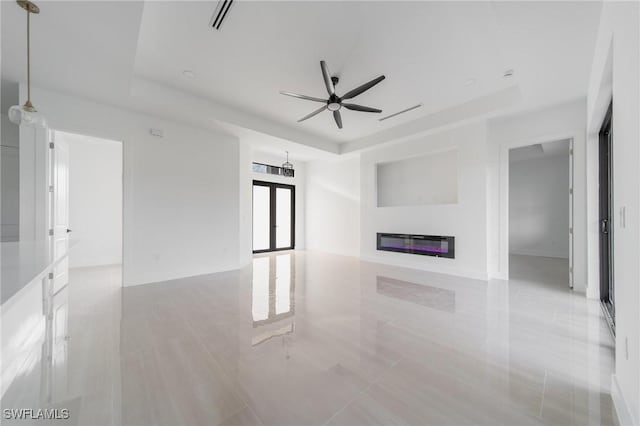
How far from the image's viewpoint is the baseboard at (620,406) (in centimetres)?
127

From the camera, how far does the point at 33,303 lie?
258 centimetres

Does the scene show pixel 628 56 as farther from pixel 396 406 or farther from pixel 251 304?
pixel 251 304

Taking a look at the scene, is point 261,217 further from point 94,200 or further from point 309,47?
point 309,47

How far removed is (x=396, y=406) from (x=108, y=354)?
2.24 m

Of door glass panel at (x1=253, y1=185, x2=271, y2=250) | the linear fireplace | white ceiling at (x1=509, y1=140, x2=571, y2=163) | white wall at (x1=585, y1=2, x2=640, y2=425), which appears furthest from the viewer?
door glass panel at (x1=253, y1=185, x2=271, y2=250)

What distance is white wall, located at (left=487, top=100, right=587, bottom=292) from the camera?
368 cm

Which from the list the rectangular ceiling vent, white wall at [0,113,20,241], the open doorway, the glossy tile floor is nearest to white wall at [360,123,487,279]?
the glossy tile floor

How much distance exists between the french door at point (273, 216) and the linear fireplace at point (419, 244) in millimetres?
3311

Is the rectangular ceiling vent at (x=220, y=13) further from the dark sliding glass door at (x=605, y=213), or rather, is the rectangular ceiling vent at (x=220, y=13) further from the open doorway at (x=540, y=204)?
the open doorway at (x=540, y=204)

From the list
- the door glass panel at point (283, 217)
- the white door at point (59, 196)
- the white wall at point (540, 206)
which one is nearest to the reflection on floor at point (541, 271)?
the white wall at point (540, 206)

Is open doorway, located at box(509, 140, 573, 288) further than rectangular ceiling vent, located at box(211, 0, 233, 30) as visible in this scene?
Yes

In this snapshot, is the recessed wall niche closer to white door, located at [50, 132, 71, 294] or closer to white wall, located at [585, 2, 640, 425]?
white wall, located at [585, 2, 640, 425]

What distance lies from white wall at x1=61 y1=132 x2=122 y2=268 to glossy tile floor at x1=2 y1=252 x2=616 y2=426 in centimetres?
276

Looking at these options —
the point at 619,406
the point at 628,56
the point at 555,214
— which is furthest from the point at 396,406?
the point at 555,214
